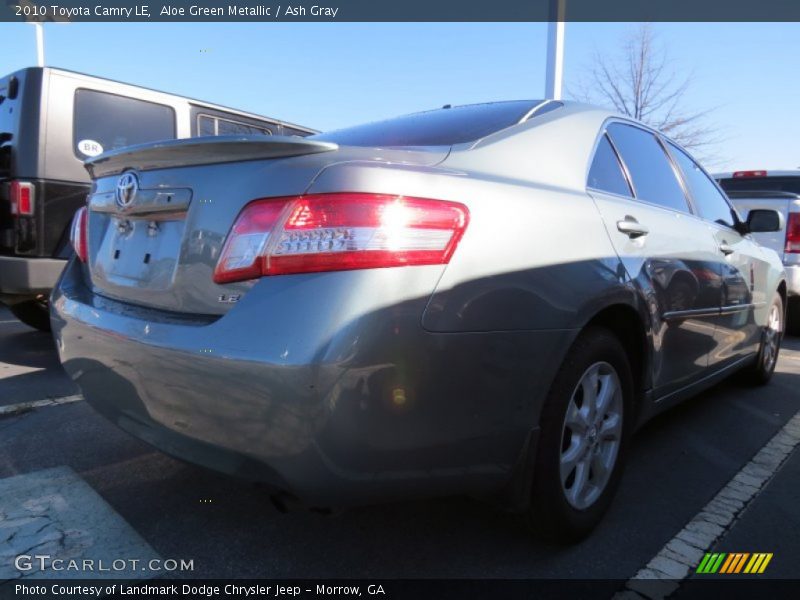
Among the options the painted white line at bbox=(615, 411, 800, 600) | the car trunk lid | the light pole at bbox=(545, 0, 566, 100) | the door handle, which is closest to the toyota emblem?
the car trunk lid

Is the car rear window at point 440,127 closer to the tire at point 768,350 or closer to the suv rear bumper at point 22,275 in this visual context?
the suv rear bumper at point 22,275

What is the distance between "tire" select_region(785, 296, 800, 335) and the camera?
6867mm

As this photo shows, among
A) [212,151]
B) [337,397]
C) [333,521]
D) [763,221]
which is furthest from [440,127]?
[763,221]

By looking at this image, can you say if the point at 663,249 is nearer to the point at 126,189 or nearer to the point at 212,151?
the point at 212,151

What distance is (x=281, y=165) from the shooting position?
1.63 meters

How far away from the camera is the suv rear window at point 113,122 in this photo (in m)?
4.60

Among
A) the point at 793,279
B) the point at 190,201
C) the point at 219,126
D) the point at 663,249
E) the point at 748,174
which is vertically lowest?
the point at 793,279

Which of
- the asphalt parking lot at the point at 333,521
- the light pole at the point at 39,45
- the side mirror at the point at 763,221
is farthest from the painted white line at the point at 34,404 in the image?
the light pole at the point at 39,45

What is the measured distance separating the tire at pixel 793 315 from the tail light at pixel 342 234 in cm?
680

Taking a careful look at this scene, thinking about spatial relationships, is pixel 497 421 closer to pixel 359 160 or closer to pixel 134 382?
pixel 359 160

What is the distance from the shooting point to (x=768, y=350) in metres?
4.47

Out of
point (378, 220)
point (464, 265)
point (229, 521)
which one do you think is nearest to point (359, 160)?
point (378, 220)

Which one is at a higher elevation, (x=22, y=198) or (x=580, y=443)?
(x=22, y=198)

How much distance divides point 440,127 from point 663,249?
109 cm
